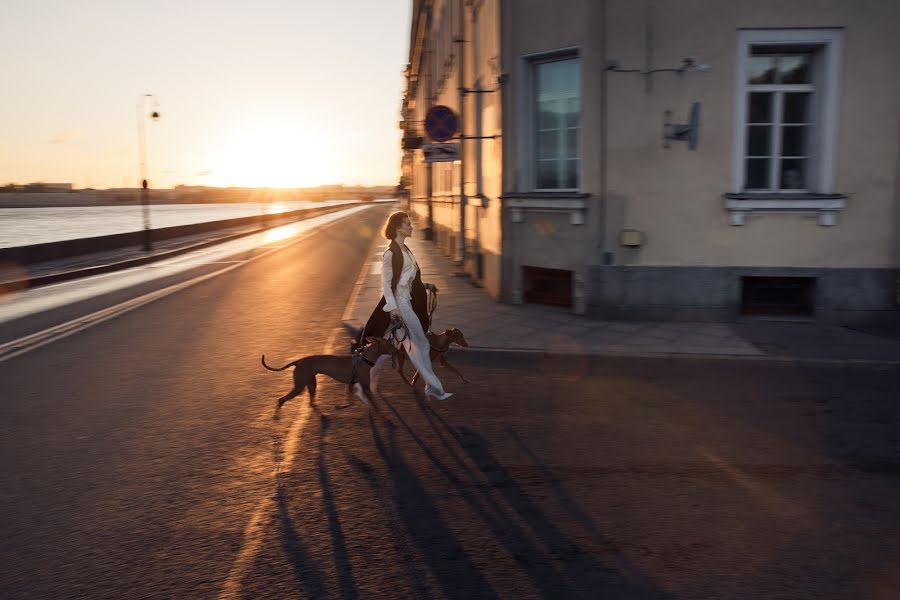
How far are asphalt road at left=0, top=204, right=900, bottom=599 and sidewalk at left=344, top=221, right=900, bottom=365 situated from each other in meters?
0.43

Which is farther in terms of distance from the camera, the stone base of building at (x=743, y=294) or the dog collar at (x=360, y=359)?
the stone base of building at (x=743, y=294)

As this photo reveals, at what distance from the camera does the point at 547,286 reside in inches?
455

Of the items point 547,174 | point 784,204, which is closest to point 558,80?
point 547,174

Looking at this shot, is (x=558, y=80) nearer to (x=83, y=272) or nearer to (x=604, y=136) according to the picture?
(x=604, y=136)

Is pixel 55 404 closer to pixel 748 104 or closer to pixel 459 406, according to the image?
pixel 459 406

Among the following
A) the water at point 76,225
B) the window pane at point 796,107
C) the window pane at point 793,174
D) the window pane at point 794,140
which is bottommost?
the water at point 76,225

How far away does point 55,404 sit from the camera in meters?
6.48

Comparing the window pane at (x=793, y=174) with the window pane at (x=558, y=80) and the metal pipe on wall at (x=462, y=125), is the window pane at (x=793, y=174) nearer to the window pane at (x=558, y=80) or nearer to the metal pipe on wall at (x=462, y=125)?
the window pane at (x=558, y=80)

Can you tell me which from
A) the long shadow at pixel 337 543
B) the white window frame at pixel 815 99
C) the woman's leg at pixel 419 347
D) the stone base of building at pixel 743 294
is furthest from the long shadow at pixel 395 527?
the white window frame at pixel 815 99

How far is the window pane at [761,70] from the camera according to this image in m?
10.0

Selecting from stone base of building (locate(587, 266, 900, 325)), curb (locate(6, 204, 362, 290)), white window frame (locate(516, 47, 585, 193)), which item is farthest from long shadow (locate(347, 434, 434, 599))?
curb (locate(6, 204, 362, 290))

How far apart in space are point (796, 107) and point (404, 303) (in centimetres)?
708

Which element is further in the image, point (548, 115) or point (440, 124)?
point (440, 124)

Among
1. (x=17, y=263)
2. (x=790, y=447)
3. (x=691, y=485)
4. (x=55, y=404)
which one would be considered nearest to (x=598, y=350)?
(x=790, y=447)
